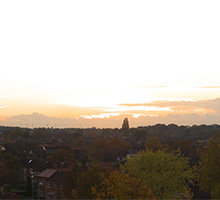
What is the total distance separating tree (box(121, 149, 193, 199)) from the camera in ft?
121

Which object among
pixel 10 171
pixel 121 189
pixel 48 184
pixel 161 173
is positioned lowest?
pixel 48 184

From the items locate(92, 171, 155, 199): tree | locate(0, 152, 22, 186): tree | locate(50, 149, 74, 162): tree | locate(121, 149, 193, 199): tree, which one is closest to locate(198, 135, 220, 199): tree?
locate(121, 149, 193, 199): tree

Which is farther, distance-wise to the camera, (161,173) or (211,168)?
(211,168)

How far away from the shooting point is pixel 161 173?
38.2 m

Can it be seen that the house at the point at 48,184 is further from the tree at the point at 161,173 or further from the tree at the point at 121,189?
the tree at the point at 121,189

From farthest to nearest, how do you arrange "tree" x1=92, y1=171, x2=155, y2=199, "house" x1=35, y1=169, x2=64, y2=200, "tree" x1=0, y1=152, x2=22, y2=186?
"tree" x1=0, y1=152, x2=22, y2=186
"house" x1=35, y1=169, x2=64, y2=200
"tree" x1=92, y1=171, x2=155, y2=199

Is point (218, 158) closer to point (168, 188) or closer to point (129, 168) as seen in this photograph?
point (168, 188)

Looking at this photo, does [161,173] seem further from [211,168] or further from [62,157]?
[62,157]

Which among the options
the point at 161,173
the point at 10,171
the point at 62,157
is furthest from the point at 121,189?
the point at 62,157

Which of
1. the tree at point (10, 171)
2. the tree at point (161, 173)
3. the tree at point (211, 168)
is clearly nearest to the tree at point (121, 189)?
the tree at point (161, 173)

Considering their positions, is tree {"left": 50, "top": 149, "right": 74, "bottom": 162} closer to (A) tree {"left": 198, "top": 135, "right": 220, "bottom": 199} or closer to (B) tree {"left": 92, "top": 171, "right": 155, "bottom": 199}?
(A) tree {"left": 198, "top": 135, "right": 220, "bottom": 199}

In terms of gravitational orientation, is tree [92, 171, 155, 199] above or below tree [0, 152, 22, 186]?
above

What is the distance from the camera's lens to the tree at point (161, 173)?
121 ft

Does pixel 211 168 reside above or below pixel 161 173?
below
